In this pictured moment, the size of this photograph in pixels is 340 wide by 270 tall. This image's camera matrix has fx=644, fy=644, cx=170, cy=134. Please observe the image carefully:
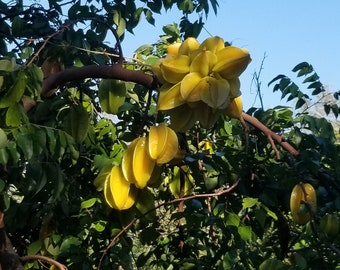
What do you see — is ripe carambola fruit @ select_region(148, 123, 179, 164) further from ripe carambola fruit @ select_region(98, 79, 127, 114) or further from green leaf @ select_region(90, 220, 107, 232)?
green leaf @ select_region(90, 220, 107, 232)

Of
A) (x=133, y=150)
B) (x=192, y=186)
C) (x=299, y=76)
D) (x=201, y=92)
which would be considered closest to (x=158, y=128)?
(x=133, y=150)

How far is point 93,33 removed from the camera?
263cm

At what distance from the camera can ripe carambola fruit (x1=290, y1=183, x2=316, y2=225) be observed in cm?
156

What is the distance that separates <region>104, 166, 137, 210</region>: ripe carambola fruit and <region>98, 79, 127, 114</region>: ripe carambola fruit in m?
0.19

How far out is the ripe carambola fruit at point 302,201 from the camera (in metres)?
1.56

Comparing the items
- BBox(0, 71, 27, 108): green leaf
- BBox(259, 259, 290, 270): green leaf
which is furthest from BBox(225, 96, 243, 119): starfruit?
BBox(0, 71, 27, 108): green leaf

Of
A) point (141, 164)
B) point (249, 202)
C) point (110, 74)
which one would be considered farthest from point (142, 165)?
point (249, 202)

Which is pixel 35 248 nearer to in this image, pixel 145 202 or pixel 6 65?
pixel 145 202

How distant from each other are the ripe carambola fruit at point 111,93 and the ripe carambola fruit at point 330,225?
604 mm

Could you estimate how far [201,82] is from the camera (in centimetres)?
142

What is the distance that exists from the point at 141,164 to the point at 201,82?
25 centimetres

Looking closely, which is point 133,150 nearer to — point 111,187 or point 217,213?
point 111,187

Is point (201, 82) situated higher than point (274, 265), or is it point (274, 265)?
point (201, 82)

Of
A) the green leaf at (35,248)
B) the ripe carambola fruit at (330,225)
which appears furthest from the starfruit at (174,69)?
the green leaf at (35,248)
